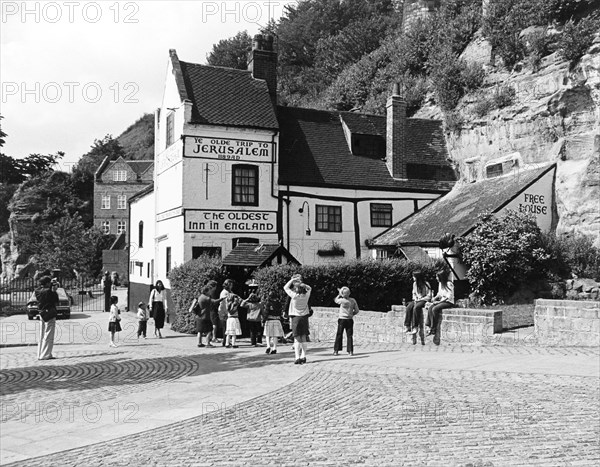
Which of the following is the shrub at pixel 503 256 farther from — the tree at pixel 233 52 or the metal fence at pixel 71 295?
the tree at pixel 233 52

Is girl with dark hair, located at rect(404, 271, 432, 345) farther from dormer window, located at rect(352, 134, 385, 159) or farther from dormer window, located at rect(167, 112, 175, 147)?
dormer window, located at rect(167, 112, 175, 147)

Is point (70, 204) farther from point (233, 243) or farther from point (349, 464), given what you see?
point (349, 464)

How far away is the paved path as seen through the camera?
22.7 ft

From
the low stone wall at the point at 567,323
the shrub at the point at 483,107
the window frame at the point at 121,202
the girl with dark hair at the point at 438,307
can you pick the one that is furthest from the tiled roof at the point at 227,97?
the window frame at the point at 121,202

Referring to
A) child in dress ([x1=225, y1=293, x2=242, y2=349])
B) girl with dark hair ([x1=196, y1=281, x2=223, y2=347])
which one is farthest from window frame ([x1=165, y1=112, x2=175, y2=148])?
child in dress ([x1=225, y1=293, x2=242, y2=349])

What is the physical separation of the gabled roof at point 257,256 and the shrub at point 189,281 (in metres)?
0.55

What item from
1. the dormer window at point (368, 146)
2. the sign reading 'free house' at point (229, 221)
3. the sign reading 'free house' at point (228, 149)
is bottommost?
the sign reading 'free house' at point (229, 221)

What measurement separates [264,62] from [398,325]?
1729cm

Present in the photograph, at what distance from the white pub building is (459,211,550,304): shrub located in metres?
7.15

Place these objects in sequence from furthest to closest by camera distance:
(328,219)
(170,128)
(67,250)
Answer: (67,250), (328,219), (170,128)

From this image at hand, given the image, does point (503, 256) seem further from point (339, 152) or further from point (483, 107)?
point (339, 152)

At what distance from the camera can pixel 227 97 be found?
1080 inches

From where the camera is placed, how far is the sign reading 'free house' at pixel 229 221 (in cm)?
2592

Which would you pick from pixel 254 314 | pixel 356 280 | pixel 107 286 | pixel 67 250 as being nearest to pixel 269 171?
pixel 356 280
